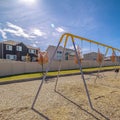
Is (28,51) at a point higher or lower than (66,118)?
higher

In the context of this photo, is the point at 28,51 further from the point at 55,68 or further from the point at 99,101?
the point at 99,101

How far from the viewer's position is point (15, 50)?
1810 inches

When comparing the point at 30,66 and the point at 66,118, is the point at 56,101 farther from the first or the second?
the point at 30,66

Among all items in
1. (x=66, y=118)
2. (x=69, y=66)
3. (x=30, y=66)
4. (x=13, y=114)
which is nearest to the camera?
(x=66, y=118)

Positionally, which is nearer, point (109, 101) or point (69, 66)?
point (109, 101)

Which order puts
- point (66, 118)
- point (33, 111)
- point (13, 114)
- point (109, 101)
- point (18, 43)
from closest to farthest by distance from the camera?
point (66, 118)
point (13, 114)
point (33, 111)
point (109, 101)
point (18, 43)

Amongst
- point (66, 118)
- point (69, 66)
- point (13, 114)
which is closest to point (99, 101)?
point (66, 118)

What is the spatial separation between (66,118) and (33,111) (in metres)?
1.41

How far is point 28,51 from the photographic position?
161 feet

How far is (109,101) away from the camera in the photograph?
7.43 metres

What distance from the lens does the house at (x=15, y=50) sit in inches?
1712

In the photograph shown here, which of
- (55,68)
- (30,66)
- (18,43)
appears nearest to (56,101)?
(30,66)

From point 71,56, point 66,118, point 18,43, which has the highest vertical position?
point 18,43

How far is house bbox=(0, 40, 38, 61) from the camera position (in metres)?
43.5
